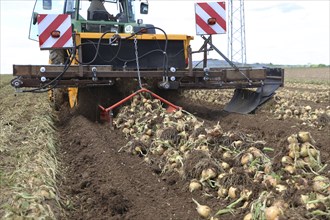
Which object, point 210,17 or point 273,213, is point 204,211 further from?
point 210,17

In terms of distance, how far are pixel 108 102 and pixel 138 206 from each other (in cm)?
485

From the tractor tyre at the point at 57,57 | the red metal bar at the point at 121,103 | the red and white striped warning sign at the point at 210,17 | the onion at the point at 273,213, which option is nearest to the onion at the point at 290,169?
the onion at the point at 273,213

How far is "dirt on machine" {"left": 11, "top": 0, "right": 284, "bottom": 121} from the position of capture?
7.20 meters

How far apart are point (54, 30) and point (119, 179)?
3669 millimetres

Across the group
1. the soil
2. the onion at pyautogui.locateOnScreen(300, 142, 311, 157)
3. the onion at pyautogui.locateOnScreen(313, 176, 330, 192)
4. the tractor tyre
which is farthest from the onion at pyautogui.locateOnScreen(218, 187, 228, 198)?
the tractor tyre

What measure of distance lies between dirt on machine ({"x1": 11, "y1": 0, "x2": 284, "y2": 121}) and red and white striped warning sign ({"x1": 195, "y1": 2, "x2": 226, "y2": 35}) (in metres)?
0.02

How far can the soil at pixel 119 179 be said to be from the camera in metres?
3.63

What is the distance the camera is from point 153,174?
4.70m

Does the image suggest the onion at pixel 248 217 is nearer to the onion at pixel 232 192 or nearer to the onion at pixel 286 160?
the onion at pixel 232 192

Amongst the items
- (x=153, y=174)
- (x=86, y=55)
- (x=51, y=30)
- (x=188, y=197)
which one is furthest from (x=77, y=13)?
(x=188, y=197)

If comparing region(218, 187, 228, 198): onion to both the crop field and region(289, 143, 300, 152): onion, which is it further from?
region(289, 143, 300, 152): onion

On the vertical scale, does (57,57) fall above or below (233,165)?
above

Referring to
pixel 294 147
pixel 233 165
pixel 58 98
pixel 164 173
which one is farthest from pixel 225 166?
pixel 58 98

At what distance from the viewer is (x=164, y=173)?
468 cm
